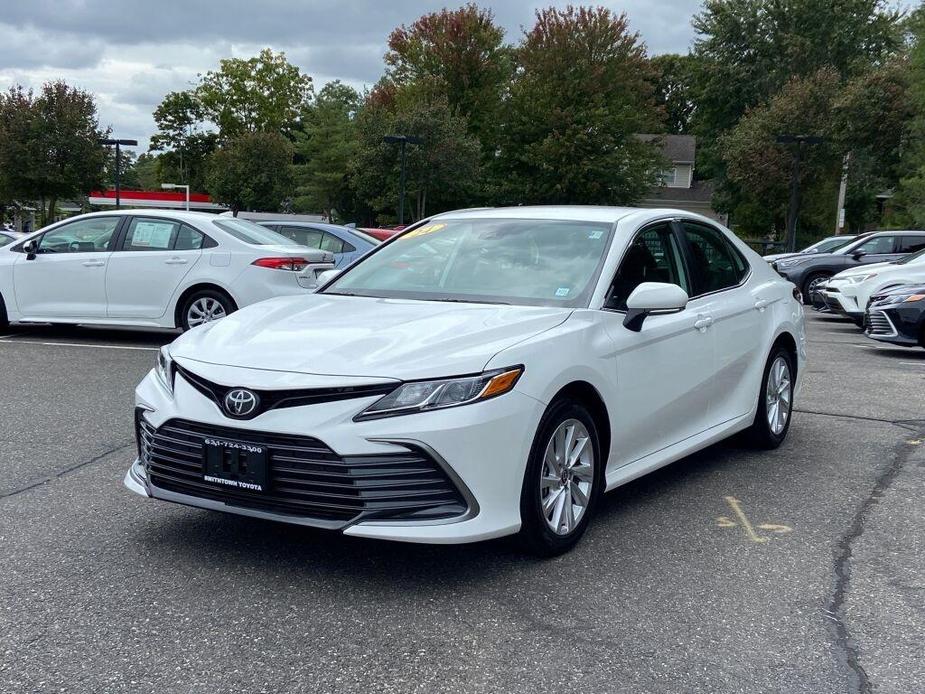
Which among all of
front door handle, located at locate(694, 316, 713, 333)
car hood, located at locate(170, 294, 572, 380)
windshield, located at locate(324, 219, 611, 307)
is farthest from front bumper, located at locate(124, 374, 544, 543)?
front door handle, located at locate(694, 316, 713, 333)

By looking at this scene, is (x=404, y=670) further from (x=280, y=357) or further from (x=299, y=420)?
(x=280, y=357)

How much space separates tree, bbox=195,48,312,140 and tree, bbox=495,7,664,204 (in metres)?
35.8

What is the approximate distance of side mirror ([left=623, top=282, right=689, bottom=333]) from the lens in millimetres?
4508

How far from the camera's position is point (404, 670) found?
313cm

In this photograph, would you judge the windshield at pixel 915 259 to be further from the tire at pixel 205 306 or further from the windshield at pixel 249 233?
the tire at pixel 205 306

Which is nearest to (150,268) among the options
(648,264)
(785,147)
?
(648,264)

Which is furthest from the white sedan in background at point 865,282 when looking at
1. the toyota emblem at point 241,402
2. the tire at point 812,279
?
the toyota emblem at point 241,402

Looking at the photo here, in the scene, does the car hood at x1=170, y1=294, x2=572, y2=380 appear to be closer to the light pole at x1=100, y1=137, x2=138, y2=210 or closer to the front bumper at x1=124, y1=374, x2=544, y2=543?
the front bumper at x1=124, y1=374, x2=544, y2=543

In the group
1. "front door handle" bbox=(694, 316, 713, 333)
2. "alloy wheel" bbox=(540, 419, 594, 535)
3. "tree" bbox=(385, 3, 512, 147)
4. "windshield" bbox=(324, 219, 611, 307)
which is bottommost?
"alloy wheel" bbox=(540, 419, 594, 535)

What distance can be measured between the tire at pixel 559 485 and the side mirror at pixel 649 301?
58 cm

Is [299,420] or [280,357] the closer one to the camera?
[299,420]

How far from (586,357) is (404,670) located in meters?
1.64

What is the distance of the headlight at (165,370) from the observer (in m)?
4.10

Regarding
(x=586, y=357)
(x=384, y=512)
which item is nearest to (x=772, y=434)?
(x=586, y=357)
